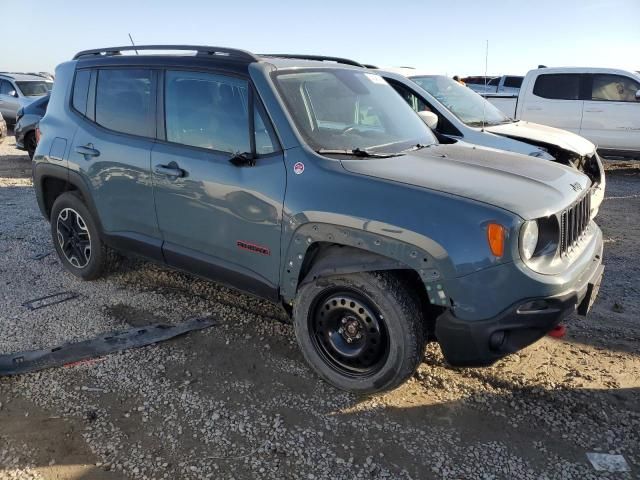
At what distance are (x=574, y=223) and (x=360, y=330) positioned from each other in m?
1.37

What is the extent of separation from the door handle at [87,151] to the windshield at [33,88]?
1375 centimetres

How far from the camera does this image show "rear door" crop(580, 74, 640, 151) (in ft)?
34.4

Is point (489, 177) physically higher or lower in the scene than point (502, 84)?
lower

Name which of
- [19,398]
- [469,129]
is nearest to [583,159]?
[469,129]

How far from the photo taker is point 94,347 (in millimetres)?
3650

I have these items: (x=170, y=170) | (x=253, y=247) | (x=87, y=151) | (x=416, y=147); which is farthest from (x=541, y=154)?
(x=87, y=151)

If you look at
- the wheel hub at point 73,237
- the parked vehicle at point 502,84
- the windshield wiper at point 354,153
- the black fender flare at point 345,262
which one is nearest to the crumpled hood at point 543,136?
the windshield wiper at point 354,153

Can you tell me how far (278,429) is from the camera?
290cm

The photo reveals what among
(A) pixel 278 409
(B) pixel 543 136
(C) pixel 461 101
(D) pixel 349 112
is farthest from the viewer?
(C) pixel 461 101

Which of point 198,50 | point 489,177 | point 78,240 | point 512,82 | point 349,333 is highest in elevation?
point 198,50

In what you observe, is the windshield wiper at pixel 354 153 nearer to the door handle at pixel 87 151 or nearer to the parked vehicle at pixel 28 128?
the door handle at pixel 87 151

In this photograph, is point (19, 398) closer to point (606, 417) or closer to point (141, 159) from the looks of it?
point (141, 159)

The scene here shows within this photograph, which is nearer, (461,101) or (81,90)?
(81,90)

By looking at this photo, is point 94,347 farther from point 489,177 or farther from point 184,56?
point 489,177
